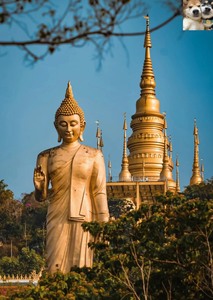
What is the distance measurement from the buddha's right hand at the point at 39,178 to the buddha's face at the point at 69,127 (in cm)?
71

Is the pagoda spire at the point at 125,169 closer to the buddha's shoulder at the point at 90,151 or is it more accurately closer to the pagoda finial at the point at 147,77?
the pagoda finial at the point at 147,77

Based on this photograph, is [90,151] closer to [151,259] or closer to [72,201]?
[72,201]

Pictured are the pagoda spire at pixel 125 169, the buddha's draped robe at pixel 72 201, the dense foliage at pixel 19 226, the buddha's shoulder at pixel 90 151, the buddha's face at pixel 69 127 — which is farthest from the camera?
the dense foliage at pixel 19 226

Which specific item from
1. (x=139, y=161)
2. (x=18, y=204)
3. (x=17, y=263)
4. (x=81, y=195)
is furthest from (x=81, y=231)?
(x=18, y=204)

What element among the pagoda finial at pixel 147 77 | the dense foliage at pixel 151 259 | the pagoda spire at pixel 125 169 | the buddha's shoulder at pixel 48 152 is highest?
the pagoda finial at pixel 147 77

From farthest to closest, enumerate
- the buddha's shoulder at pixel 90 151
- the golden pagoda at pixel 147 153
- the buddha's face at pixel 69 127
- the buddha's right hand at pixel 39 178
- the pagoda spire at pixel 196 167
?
1. the pagoda spire at pixel 196 167
2. the golden pagoda at pixel 147 153
3. the buddha's face at pixel 69 127
4. the buddha's shoulder at pixel 90 151
5. the buddha's right hand at pixel 39 178

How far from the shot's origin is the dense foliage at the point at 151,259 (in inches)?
409

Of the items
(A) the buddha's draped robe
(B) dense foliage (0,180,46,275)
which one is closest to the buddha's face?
(A) the buddha's draped robe

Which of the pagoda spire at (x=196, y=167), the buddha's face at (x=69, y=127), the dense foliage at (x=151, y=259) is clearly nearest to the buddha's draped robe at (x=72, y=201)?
the buddha's face at (x=69, y=127)

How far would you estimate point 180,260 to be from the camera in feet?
35.7

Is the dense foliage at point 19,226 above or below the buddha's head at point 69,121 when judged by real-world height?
above

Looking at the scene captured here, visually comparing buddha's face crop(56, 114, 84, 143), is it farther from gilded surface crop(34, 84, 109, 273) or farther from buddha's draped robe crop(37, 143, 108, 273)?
buddha's draped robe crop(37, 143, 108, 273)

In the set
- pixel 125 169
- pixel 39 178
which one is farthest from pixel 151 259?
pixel 125 169

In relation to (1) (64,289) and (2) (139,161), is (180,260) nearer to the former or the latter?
(1) (64,289)
